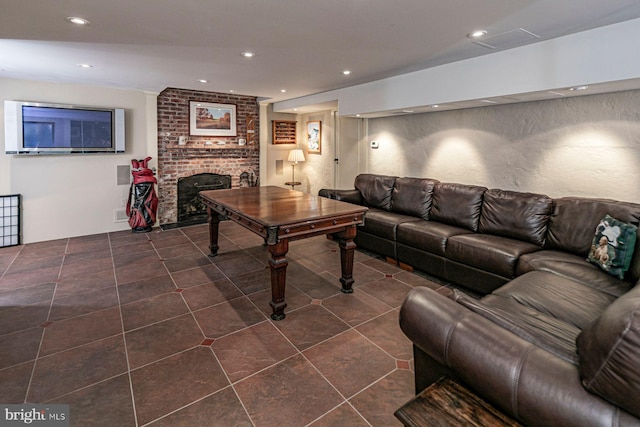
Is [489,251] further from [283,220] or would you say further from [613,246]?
[283,220]

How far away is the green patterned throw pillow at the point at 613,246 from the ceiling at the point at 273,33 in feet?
4.92

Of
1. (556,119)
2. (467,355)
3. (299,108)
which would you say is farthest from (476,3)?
(299,108)

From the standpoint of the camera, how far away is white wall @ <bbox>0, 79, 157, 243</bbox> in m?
4.68

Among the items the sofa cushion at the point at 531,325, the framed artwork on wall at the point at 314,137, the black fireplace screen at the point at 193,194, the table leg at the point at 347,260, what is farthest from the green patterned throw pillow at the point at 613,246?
the black fireplace screen at the point at 193,194

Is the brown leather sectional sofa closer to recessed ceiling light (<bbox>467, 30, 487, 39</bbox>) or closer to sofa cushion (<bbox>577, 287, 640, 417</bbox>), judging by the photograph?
sofa cushion (<bbox>577, 287, 640, 417</bbox>)

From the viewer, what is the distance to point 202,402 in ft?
6.00

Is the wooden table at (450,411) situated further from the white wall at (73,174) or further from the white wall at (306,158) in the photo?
the white wall at (73,174)

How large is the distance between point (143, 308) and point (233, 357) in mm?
1170

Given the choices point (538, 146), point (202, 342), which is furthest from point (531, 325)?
point (538, 146)

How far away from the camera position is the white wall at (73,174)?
4.68 metres

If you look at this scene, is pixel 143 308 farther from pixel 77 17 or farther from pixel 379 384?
pixel 77 17

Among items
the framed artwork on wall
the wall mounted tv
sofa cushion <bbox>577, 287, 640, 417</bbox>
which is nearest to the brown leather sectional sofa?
sofa cushion <bbox>577, 287, 640, 417</bbox>

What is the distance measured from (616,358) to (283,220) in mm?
2117

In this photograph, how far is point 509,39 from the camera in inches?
112
